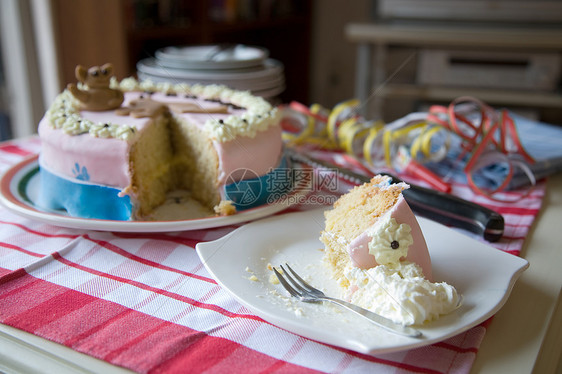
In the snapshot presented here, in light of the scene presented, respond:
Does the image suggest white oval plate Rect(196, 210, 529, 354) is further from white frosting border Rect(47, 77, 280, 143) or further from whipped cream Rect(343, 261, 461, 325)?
white frosting border Rect(47, 77, 280, 143)

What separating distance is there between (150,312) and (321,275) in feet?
0.95

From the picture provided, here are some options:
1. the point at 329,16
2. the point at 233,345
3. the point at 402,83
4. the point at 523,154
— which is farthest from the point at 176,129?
the point at 329,16

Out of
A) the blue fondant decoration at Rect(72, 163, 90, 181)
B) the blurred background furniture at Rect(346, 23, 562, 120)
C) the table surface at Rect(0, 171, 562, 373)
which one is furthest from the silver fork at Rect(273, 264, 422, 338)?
the blurred background furniture at Rect(346, 23, 562, 120)

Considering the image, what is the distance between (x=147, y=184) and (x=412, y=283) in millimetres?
734

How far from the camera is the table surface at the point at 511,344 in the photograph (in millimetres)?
663

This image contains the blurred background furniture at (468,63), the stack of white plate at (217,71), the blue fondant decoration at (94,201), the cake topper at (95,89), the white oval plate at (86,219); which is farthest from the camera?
the blurred background furniture at (468,63)

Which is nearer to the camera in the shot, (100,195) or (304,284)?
(304,284)

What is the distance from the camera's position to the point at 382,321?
26.6 inches

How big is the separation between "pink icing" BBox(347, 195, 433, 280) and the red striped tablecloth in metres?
0.13

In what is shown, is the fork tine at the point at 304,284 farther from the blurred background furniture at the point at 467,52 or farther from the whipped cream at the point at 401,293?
the blurred background furniture at the point at 467,52

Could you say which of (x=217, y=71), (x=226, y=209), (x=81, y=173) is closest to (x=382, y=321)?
(x=226, y=209)

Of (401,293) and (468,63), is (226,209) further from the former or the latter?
(468,63)

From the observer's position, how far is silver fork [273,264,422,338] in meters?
0.66

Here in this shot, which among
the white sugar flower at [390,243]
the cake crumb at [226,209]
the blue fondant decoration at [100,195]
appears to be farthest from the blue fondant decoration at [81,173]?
the white sugar flower at [390,243]
